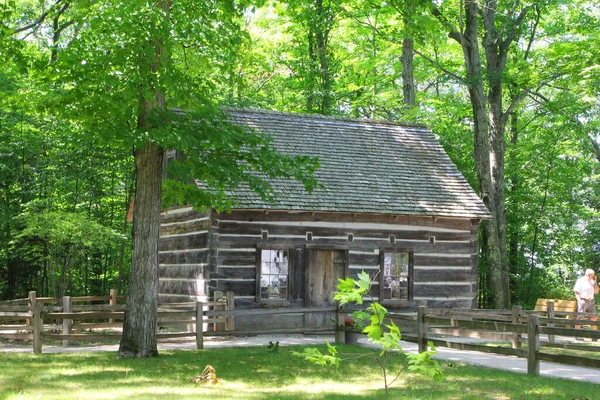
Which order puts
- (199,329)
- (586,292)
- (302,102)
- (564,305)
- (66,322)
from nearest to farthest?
(199,329), (66,322), (586,292), (564,305), (302,102)

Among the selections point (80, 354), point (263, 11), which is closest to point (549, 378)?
point (80, 354)

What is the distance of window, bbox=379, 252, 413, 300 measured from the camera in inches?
860

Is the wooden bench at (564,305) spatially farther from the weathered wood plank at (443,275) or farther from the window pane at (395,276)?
the window pane at (395,276)

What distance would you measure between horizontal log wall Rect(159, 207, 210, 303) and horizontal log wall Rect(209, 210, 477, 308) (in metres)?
0.46

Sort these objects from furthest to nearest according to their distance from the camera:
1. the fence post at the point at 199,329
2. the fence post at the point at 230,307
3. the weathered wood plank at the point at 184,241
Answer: the weathered wood plank at the point at 184,241 → the fence post at the point at 230,307 → the fence post at the point at 199,329

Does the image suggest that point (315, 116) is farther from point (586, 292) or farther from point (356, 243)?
point (586, 292)

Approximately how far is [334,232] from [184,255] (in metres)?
4.11

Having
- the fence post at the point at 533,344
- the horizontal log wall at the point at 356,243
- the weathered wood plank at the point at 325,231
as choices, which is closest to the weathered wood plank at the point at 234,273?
the horizontal log wall at the point at 356,243

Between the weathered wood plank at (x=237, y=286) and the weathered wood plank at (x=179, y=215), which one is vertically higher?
the weathered wood plank at (x=179, y=215)

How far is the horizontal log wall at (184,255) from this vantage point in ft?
66.9

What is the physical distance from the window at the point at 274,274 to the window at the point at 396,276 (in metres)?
2.73

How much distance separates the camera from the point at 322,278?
2117 centimetres

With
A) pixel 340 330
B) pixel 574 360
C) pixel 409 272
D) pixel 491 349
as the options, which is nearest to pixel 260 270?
pixel 340 330

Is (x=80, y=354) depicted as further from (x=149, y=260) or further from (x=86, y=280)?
(x=86, y=280)
